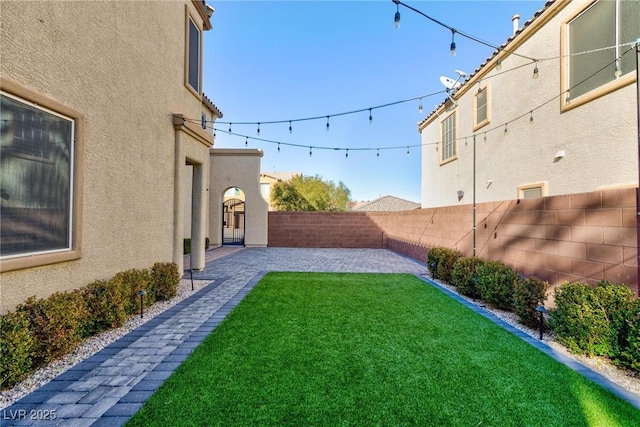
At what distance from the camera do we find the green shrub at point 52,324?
118 inches

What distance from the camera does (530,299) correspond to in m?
4.36

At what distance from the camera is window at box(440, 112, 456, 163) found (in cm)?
1216

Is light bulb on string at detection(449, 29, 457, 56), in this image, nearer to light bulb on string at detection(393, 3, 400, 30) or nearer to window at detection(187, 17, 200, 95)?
light bulb on string at detection(393, 3, 400, 30)

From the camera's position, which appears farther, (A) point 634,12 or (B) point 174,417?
(A) point 634,12

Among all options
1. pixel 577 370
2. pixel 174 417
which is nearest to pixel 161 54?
pixel 174 417

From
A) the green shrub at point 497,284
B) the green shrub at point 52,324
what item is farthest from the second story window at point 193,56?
the green shrub at point 497,284

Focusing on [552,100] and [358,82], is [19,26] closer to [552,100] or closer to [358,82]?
[552,100]

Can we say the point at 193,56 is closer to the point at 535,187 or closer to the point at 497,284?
the point at 497,284

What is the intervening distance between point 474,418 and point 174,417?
2.33 metres

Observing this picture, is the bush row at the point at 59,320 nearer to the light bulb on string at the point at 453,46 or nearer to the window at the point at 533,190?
the light bulb on string at the point at 453,46

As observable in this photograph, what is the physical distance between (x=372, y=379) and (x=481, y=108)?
397 inches

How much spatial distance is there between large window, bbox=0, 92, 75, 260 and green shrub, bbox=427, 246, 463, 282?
725cm

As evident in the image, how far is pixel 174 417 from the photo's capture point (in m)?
2.30

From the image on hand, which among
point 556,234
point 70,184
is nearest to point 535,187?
point 556,234
